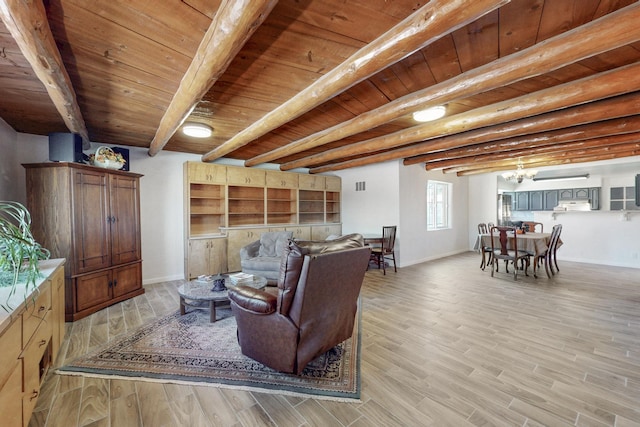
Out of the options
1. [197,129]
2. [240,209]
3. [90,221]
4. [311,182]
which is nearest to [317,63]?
[197,129]

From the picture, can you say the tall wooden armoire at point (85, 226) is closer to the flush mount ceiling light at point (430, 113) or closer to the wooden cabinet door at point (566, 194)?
the flush mount ceiling light at point (430, 113)

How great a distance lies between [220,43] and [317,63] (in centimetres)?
71

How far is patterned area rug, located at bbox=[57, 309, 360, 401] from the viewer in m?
1.93

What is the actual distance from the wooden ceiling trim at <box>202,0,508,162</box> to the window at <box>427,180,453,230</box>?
5233 millimetres

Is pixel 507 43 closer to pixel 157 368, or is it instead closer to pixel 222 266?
pixel 157 368

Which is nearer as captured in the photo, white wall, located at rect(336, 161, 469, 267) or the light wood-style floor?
the light wood-style floor

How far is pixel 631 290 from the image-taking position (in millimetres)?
Answer: 4078

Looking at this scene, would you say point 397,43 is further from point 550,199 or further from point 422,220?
point 550,199

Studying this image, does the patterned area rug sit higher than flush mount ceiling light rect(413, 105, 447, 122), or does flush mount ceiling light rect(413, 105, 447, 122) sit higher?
flush mount ceiling light rect(413, 105, 447, 122)

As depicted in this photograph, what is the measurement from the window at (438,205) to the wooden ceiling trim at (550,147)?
3.54ft

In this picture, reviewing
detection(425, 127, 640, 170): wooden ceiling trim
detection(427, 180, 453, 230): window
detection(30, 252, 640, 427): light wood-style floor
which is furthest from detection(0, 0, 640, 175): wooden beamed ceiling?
detection(427, 180, 453, 230): window

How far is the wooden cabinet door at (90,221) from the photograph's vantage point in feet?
10.3

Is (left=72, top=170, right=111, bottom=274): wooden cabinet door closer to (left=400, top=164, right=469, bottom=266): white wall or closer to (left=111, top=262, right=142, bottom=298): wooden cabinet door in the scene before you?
(left=111, top=262, right=142, bottom=298): wooden cabinet door

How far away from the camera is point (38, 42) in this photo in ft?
4.91
